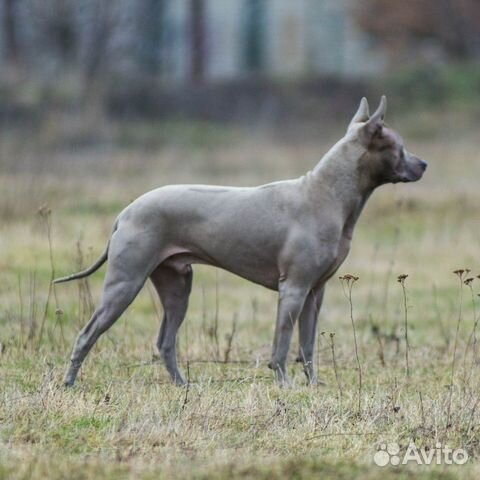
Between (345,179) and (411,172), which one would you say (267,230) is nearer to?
(345,179)

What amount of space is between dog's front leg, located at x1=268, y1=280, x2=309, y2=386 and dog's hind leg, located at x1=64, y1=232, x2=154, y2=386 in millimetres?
961

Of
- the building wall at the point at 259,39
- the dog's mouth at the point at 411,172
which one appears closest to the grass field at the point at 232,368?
the dog's mouth at the point at 411,172

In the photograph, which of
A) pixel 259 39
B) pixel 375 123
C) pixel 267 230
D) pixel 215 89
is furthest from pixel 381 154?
pixel 259 39

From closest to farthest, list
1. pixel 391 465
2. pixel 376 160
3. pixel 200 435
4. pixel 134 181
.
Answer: pixel 391 465 → pixel 200 435 → pixel 376 160 → pixel 134 181

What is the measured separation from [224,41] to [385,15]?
19.3 feet

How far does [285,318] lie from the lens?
8.94m

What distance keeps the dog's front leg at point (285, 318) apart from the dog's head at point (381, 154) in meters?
1.00

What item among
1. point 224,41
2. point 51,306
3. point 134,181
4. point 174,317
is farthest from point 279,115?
point 174,317

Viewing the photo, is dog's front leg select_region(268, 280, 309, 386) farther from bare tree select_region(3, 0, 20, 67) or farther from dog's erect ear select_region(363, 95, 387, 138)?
bare tree select_region(3, 0, 20, 67)

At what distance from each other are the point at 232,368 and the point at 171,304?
77cm

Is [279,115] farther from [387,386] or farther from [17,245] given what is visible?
[387,386]

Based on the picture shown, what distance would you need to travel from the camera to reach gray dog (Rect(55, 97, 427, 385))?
882 cm

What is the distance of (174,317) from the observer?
945 centimetres

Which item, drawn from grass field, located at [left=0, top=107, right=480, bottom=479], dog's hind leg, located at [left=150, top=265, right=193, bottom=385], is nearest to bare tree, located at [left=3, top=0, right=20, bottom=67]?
grass field, located at [left=0, top=107, right=480, bottom=479]
